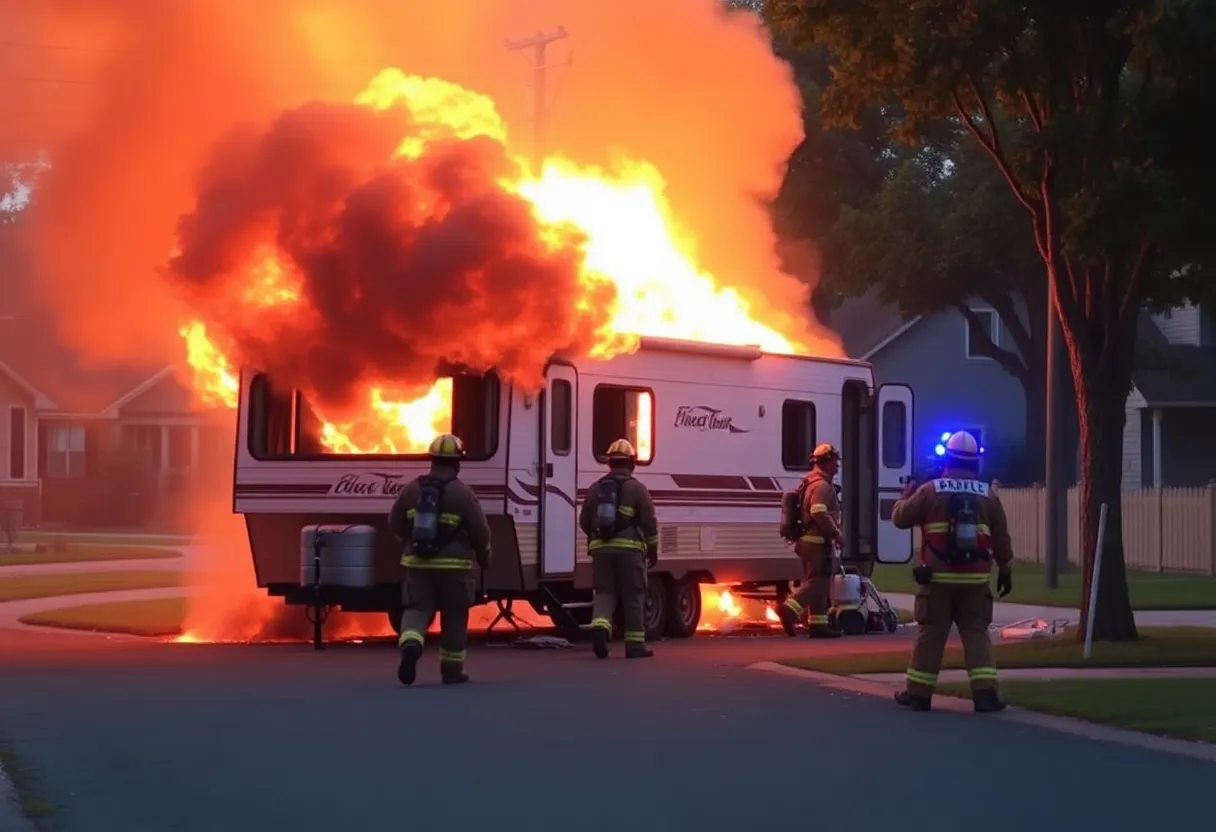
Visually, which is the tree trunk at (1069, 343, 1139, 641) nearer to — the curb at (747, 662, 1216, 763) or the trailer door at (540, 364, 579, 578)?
the curb at (747, 662, 1216, 763)

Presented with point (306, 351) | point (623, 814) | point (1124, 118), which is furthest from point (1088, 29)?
point (623, 814)

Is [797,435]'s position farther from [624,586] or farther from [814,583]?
[624,586]

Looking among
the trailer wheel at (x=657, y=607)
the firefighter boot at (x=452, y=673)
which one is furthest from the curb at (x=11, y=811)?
the trailer wheel at (x=657, y=607)

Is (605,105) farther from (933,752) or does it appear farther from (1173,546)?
(1173,546)

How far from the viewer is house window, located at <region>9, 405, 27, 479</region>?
55.4 m

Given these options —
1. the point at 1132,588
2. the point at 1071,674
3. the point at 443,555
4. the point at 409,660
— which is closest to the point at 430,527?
the point at 443,555

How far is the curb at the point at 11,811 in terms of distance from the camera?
28.7 ft

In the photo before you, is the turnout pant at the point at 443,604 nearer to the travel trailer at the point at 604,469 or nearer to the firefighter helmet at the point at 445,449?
the firefighter helmet at the point at 445,449

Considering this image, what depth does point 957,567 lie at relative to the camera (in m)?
13.2

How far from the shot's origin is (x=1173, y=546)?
1321 inches

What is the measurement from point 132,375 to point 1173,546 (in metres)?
37.5

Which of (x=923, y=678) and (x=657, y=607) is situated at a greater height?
(x=657, y=607)

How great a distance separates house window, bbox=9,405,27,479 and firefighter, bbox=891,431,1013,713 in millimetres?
45864

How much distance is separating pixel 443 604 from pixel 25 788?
16.6 feet
